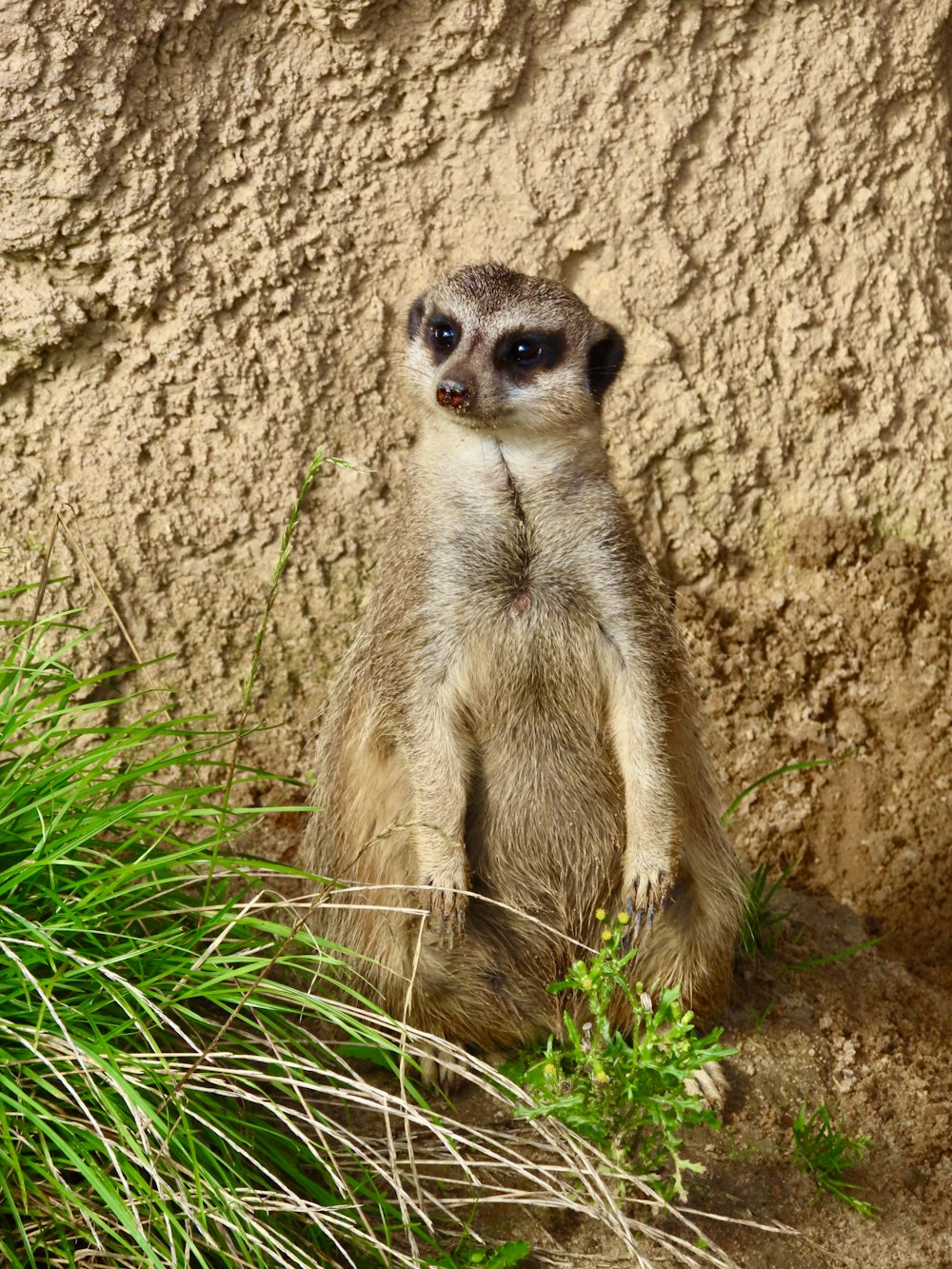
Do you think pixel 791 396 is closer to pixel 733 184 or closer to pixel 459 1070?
pixel 733 184

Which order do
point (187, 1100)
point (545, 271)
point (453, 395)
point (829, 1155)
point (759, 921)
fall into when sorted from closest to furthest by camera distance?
Answer: point (187, 1100) → point (453, 395) → point (829, 1155) → point (759, 921) → point (545, 271)

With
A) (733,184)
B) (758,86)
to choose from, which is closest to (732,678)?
(733,184)

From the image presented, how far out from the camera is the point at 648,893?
250cm

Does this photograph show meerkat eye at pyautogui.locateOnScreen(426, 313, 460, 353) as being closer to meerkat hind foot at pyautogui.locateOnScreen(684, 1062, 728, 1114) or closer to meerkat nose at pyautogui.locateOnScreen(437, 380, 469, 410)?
Result: meerkat nose at pyautogui.locateOnScreen(437, 380, 469, 410)

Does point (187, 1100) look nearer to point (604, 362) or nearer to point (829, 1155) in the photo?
point (829, 1155)

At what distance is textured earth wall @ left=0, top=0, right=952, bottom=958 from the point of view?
296 centimetres

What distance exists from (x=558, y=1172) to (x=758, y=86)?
239 centimetres

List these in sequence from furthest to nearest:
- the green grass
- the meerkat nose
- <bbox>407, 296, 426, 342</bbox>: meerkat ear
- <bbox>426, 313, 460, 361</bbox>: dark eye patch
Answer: <bbox>407, 296, 426, 342</bbox>: meerkat ear → <bbox>426, 313, 460, 361</bbox>: dark eye patch → the meerkat nose → the green grass

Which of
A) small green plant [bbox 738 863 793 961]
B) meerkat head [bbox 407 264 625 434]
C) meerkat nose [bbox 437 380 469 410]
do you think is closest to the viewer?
meerkat nose [bbox 437 380 469 410]

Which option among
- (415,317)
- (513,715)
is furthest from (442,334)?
(513,715)

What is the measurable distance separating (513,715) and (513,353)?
0.64 meters

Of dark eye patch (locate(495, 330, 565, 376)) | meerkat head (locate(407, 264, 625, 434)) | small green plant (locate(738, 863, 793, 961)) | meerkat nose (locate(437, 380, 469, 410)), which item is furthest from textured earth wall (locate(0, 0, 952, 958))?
meerkat nose (locate(437, 380, 469, 410))

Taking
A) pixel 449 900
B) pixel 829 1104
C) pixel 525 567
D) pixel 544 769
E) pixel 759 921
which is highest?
pixel 525 567

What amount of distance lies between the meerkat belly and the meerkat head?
330 mm
